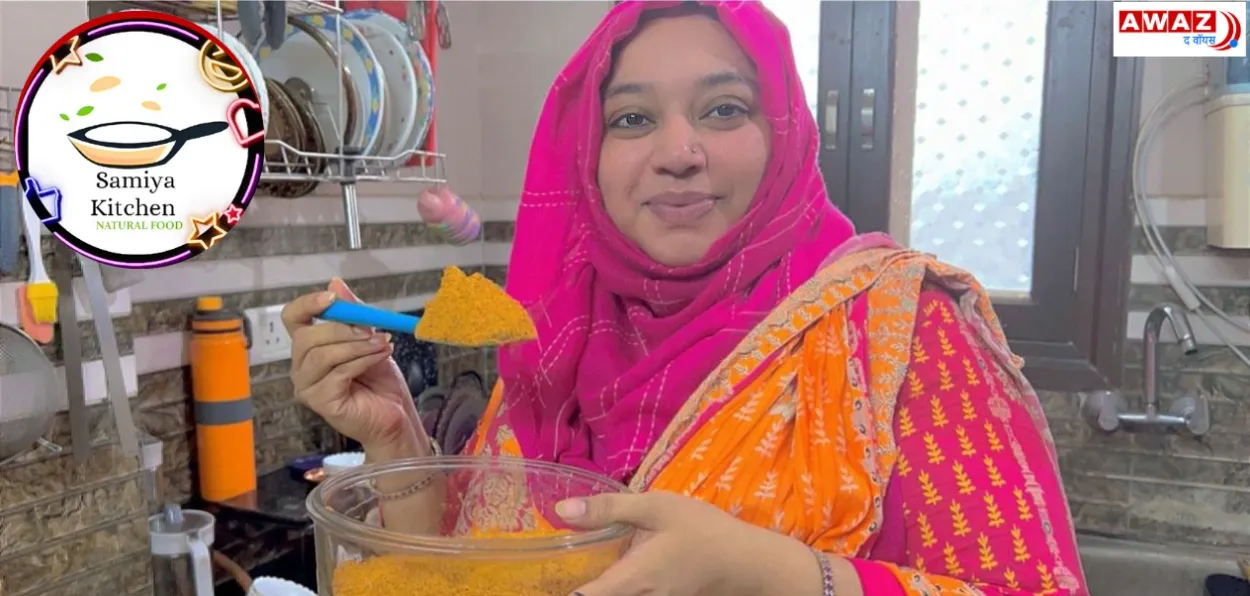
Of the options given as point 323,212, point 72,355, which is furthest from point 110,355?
point 323,212

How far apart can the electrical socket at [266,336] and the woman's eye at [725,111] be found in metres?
0.83

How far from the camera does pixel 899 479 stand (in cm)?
78

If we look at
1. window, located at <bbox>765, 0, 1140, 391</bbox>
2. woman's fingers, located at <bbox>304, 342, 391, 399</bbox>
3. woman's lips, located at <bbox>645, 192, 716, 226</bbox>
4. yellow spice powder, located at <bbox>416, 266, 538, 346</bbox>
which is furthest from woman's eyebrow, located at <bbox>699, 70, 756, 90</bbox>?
window, located at <bbox>765, 0, 1140, 391</bbox>

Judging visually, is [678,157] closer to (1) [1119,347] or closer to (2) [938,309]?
(2) [938,309]

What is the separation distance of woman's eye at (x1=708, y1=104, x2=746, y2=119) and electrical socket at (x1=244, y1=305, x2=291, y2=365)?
0.83m

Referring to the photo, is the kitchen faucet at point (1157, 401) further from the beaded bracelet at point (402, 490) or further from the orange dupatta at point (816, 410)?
the beaded bracelet at point (402, 490)

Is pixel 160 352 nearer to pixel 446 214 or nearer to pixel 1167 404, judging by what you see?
pixel 446 214

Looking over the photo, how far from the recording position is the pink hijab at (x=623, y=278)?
37.2 inches

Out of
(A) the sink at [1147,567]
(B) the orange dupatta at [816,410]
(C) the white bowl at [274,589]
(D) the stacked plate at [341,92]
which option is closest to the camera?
(B) the orange dupatta at [816,410]

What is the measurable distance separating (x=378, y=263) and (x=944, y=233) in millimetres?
1194

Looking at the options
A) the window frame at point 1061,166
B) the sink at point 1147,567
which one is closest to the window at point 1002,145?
the window frame at point 1061,166

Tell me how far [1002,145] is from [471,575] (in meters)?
1.61

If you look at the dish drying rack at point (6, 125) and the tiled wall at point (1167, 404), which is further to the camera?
the tiled wall at point (1167, 404)

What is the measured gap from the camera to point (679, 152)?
928mm
